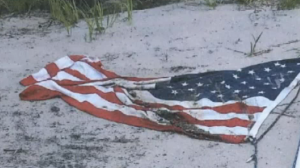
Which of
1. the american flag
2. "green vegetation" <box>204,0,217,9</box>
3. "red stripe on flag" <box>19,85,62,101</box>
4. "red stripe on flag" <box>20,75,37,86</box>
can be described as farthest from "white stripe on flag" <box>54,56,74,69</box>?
"green vegetation" <box>204,0,217,9</box>

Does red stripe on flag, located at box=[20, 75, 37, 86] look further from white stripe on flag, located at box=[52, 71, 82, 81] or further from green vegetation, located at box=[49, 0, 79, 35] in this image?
green vegetation, located at box=[49, 0, 79, 35]

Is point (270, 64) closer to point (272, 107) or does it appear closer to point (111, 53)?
point (272, 107)

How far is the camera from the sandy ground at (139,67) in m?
3.67

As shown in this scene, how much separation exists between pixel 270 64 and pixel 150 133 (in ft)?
3.51

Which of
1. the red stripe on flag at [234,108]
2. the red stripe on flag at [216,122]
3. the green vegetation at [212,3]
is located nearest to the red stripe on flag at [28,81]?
the red stripe on flag at [234,108]

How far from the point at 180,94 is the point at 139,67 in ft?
1.89

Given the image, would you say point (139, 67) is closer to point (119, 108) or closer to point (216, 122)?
point (119, 108)

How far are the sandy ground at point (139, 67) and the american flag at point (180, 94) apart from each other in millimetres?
79

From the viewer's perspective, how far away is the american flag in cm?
394

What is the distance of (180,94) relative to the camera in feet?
14.0

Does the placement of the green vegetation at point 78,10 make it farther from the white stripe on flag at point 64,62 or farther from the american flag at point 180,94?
the american flag at point 180,94

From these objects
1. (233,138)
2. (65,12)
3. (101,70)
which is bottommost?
(233,138)

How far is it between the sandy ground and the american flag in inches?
3.1

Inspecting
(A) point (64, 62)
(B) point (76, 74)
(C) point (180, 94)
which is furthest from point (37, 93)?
(C) point (180, 94)
